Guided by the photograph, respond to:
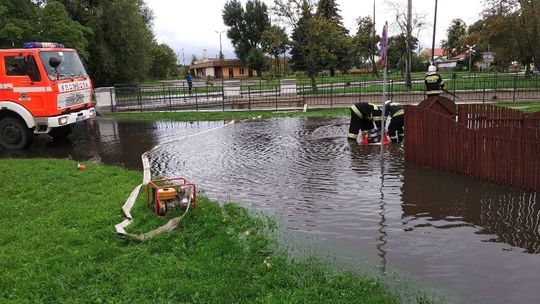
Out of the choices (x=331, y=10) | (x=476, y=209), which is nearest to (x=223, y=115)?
(x=476, y=209)

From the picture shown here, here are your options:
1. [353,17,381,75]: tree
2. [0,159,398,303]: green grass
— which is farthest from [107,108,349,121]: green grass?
[353,17,381,75]: tree

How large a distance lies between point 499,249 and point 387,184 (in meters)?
3.19

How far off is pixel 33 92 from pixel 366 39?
47734 mm

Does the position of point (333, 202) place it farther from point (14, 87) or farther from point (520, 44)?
point (520, 44)

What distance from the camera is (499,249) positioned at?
5.56 m

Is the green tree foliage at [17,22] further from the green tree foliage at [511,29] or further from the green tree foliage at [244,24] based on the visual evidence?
the green tree foliage at [244,24]

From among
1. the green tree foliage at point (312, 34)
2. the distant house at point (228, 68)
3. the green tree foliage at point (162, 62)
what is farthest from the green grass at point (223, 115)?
the distant house at point (228, 68)

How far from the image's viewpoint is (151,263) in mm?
5211

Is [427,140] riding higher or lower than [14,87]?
lower

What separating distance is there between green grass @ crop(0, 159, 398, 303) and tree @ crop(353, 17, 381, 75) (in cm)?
4963

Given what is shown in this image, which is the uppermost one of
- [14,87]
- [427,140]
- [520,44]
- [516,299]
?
[520,44]

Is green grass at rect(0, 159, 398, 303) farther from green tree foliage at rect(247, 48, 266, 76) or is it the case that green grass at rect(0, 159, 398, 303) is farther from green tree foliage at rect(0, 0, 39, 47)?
green tree foliage at rect(247, 48, 266, 76)

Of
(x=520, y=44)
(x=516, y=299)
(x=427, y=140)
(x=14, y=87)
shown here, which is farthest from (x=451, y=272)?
(x=520, y=44)

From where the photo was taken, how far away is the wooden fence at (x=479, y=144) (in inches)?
297
